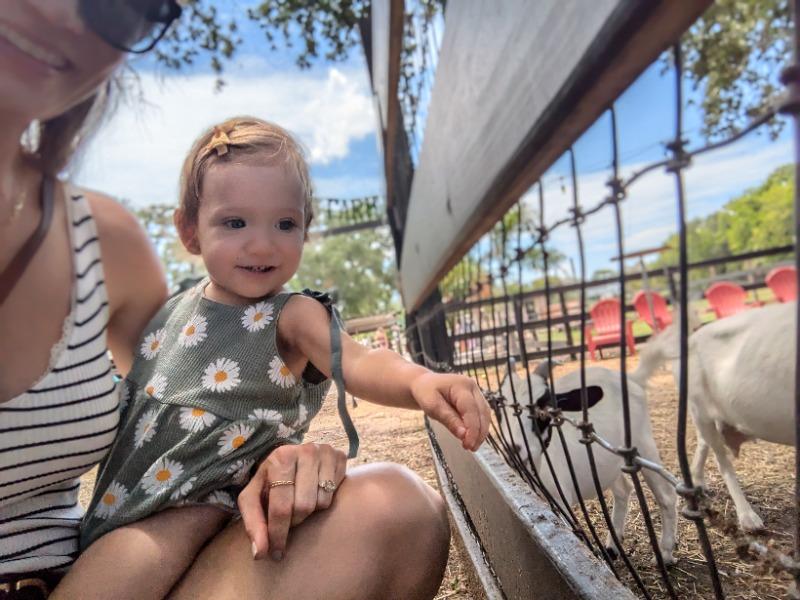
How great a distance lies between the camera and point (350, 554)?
943 millimetres

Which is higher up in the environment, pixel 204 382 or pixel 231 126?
pixel 231 126

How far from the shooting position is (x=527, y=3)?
71 centimetres

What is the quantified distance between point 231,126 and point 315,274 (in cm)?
3741

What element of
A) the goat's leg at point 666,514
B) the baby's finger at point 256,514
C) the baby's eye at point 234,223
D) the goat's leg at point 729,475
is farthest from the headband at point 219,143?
the goat's leg at point 666,514

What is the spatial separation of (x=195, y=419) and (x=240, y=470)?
12 cm

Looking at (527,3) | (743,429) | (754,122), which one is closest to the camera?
(754,122)

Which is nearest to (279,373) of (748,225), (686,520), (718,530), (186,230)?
(186,230)

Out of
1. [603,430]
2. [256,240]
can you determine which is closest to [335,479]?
[256,240]

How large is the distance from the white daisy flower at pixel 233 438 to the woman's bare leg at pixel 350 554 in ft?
0.41

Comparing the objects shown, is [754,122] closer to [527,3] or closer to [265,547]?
[527,3]

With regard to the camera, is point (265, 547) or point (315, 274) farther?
point (315, 274)

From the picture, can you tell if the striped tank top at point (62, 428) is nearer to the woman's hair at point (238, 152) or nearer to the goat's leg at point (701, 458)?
the woman's hair at point (238, 152)

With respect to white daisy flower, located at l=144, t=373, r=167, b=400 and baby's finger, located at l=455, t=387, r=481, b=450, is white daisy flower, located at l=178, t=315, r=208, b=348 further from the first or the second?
baby's finger, located at l=455, t=387, r=481, b=450

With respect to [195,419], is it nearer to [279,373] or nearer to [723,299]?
[279,373]
